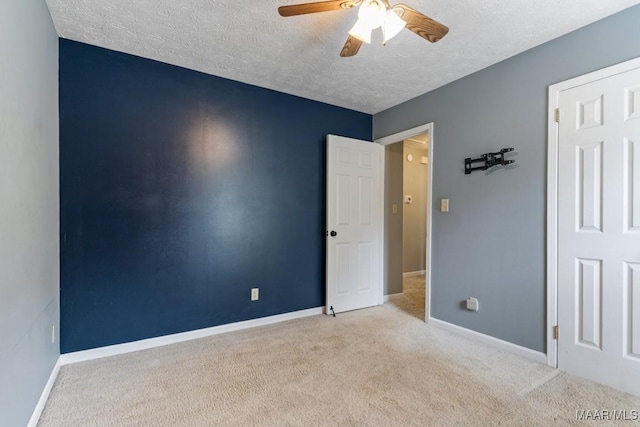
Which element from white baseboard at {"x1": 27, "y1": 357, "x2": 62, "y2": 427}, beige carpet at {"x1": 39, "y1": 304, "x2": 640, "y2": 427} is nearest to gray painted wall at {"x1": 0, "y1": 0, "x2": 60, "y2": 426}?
white baseboard at {"x1": 27, "y1": 357, "x2": 62, "y2": 427}

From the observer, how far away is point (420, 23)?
1652mm

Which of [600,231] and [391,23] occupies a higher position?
[391,23]

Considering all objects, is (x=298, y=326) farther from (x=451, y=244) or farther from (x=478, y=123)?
(x=478, y=123)

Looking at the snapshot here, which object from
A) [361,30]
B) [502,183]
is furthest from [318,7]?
[502,183]

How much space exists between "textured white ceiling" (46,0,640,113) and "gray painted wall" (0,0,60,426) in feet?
1.48

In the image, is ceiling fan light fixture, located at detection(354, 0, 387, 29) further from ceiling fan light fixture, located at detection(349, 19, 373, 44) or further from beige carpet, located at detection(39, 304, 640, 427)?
beige carpet, located at detection(39, 304, 640, 427)

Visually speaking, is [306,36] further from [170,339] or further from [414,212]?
[414,212]

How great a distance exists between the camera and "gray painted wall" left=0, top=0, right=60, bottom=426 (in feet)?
4.25

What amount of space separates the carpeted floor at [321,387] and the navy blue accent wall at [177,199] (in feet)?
1.33

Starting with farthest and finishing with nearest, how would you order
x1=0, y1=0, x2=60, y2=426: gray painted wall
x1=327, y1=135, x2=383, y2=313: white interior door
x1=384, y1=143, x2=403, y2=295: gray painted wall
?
x1=384, y1=143, x2=403, y2=295: gray painted wall
x1=327, y1=135, x2=383, y2=313: white interior door
x1=0, y1=0, x2=60, y2=426: gray painted wall

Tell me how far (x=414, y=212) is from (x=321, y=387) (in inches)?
174

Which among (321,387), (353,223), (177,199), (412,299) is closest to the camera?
(321,387)

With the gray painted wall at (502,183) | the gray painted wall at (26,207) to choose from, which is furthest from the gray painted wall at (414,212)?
the gray painted wall at (26,207)

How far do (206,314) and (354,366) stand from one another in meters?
1.51
